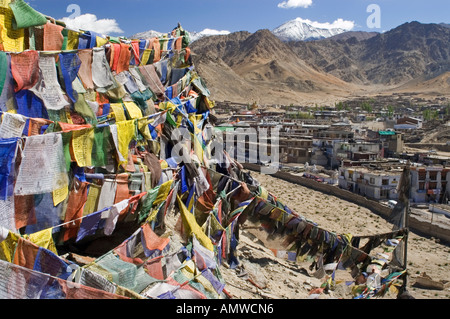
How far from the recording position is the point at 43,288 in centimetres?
439

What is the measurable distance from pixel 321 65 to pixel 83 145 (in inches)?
6400

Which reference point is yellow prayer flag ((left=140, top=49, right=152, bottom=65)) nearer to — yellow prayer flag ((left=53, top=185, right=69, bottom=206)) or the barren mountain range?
yellow prayer flag ((left=53, top=185, right=69, bottom=206))

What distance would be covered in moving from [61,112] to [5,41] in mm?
1547

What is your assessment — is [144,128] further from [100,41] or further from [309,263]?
[309,263]

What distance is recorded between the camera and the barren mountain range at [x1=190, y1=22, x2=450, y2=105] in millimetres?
94438

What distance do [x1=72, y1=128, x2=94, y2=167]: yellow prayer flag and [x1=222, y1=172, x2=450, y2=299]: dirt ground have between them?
3.62 m

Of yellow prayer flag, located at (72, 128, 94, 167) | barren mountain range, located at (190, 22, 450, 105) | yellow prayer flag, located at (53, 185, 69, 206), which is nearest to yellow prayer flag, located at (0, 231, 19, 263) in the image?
yellow prayer flag, located at (53, 185, 69, 206)

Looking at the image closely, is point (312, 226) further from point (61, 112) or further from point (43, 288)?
point (43, 288)

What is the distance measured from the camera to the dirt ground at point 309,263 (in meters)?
9.51

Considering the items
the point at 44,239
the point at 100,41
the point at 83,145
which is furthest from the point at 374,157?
the point at 44,239

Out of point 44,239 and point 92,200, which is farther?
point 92,200

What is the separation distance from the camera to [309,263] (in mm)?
11320

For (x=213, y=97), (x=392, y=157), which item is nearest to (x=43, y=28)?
(x=392, y=157)
